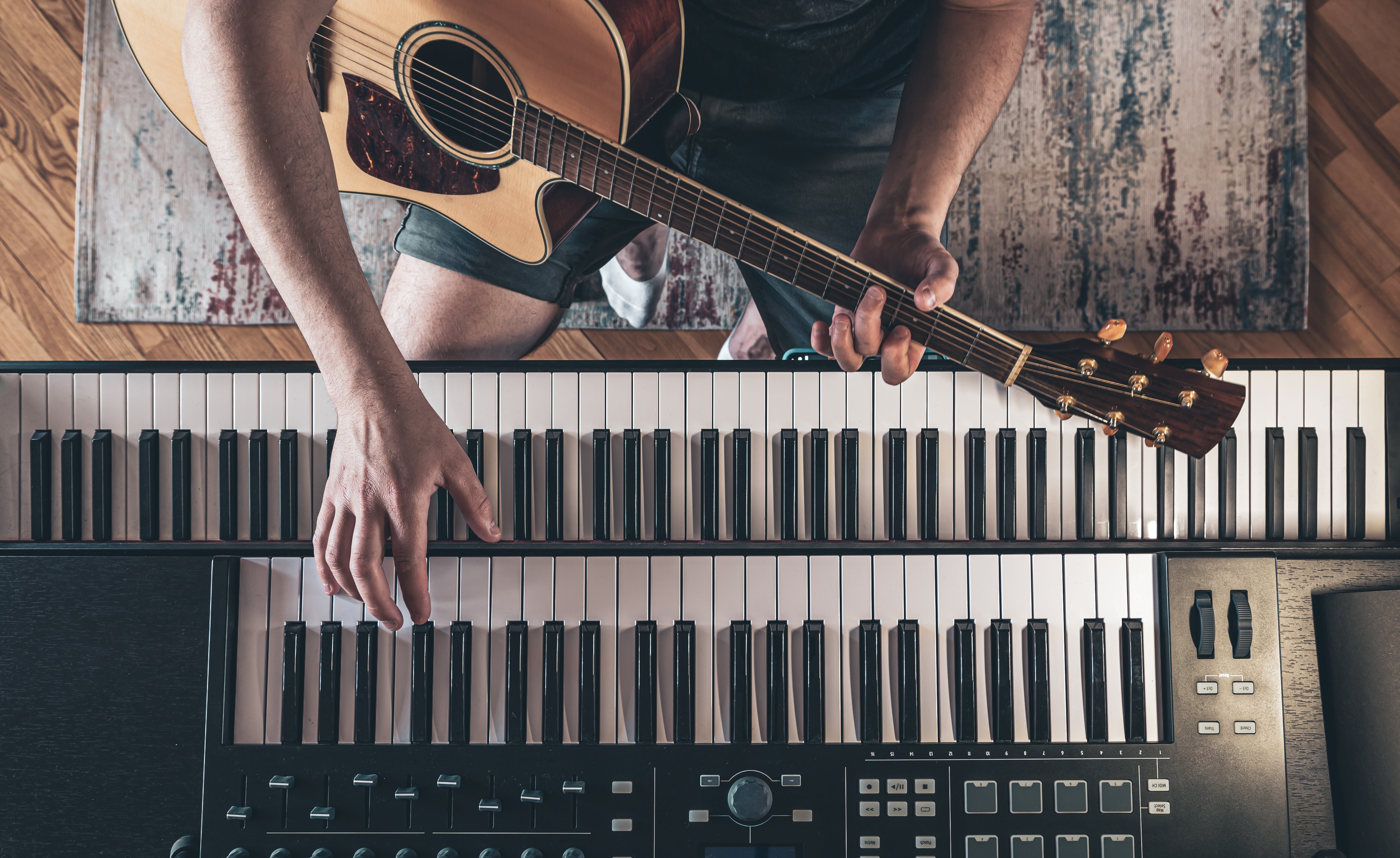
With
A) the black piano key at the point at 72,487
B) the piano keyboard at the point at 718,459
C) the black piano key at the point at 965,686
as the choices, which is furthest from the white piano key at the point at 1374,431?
the black piano key at the point at 72,487

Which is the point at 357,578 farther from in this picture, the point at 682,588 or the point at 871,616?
the point at 871,616

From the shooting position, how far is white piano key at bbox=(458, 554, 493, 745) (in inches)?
38.0

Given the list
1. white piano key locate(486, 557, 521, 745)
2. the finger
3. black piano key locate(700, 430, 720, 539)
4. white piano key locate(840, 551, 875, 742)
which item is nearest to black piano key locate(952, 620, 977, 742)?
white piano key locate(840, 551, 875, 742)

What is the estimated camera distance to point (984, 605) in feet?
3.22

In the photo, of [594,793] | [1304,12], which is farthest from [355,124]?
[1304,12]

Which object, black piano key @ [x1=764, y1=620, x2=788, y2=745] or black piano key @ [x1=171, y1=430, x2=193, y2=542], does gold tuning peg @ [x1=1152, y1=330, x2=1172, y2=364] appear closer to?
black piano key @ [x1=764, y1=620, x2=788, y2=745]

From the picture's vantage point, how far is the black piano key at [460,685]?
954 millimetres

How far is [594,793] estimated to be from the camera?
0.95 metres

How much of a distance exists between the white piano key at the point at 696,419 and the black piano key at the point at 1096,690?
0.52 meters

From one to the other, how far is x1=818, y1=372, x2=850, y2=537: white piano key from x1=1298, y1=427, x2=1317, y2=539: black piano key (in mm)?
586

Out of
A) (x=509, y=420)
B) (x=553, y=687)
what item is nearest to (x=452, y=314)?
(x=509, y=420)

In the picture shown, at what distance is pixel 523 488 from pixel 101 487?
0.55 meters

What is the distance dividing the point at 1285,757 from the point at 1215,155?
1251mm

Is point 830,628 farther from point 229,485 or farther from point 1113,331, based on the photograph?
point 229,485
